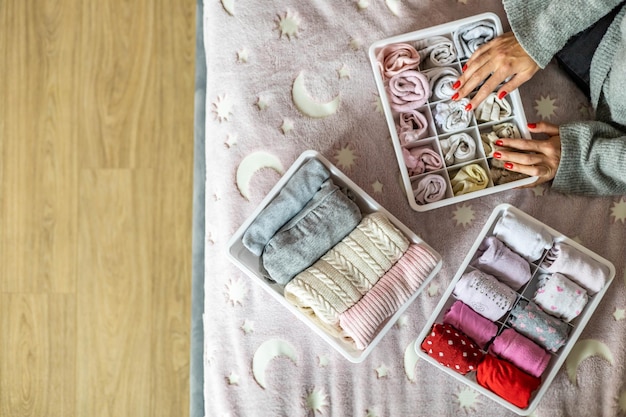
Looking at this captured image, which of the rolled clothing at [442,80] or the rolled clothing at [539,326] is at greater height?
the rolled clothing at [442,80]

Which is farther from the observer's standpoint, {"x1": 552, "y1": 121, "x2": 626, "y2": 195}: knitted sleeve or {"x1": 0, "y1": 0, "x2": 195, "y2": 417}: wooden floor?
{"x1": 0, "y1": 0, "x2": 195, "y2": 417}: wooden floor

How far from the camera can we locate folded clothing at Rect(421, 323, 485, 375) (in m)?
0.89

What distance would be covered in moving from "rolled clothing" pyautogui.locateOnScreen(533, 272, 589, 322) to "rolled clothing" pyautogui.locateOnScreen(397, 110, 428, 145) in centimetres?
32

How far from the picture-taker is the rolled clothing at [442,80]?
98 cm

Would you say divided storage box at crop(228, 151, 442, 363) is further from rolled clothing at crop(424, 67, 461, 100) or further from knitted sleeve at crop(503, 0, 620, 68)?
knitted sleeve at crop(503, 0, 620, 68)

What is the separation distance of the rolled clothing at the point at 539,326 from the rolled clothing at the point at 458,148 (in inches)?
10.4

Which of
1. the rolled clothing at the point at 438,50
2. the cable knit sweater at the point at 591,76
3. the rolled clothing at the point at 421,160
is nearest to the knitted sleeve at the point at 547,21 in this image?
the cable knit sweater at the point at 591,76

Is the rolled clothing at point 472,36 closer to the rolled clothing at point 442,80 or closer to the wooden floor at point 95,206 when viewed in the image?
the rolled clothing at point 442,80

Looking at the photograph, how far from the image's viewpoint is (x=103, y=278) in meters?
1.36

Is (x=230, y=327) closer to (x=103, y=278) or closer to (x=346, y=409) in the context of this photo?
(x=346, y=409)

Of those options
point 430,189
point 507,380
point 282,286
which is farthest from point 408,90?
point 507,380

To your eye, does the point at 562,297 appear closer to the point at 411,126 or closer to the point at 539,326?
the point at 539,326

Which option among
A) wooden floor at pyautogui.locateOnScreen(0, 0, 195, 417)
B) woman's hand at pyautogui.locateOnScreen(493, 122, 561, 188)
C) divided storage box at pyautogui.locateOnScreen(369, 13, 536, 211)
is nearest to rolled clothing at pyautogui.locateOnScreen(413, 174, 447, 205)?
divided storage box at pyautogui.locateOnScreen(369, 13, 536, 211)

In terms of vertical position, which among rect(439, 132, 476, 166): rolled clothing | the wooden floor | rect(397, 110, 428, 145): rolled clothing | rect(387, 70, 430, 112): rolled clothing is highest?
rect(387, 70, 430, 112): rolled clothing
